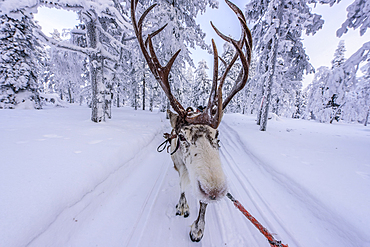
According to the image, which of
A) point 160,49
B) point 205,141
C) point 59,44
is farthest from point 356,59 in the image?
point 160,49

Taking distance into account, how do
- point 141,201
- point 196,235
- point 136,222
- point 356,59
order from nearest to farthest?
point 196,235
point 136,222
point 141,201
point 356,59

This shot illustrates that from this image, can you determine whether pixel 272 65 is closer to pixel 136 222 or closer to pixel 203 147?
pixel 203 147

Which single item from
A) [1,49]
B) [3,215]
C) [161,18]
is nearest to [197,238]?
[3,215]

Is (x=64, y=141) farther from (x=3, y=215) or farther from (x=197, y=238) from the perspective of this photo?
(x=197, y=238)

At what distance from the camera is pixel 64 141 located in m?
4.36

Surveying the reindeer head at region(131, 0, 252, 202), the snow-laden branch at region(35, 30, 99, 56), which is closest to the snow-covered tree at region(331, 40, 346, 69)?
the reindeer head at region(131, 0, 252, 202)

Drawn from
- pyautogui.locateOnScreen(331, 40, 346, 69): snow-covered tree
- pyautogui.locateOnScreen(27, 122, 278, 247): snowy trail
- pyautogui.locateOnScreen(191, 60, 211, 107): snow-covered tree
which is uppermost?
pyautogui.locateOnScreen(331, 40, 346, 69): snow-covered tree

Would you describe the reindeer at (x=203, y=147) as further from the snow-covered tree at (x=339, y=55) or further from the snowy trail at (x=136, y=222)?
the snow-covered tree at (x=339, y=55)

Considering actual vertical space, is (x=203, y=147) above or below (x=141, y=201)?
above

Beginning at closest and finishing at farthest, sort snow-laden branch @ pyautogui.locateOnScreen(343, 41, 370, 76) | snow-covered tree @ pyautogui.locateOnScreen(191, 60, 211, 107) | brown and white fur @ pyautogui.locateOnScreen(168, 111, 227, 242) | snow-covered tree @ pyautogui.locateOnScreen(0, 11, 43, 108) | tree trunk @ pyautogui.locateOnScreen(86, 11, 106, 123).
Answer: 1. brown and white fur @ pyautogui.locateOnScreen(168, 111, 227, 242)
2. snow-laden branch @ pyautogui.locateOnScreen(343, 41, 370, 76)
3. tree trunk @ pyautogui.locateOnScreen(86, 11, 106, 123)
4. snow-covered tree @ pyautogui.locateOnScreen(0, 11, 43, 108)
5. snow-covered tree @ pyautogui.locateOnScreen(191, 60, 211, 107)

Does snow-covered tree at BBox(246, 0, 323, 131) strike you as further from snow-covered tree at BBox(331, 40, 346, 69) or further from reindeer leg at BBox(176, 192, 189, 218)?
snow-covered tree at BBox(331, 40, 346, 69)

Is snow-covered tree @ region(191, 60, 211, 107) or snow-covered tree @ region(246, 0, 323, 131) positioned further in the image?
snow-covered tree @ region(191, 60, 211, 107)

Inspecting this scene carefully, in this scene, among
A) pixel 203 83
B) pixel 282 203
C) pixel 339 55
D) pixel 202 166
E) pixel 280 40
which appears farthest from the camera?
pixel 203 83

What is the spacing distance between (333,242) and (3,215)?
16.4 feet
